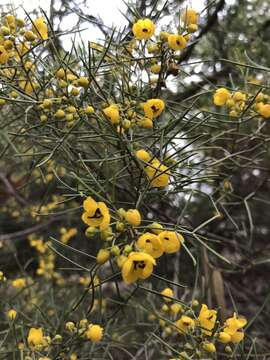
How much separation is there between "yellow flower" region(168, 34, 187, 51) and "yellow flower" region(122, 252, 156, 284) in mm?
629

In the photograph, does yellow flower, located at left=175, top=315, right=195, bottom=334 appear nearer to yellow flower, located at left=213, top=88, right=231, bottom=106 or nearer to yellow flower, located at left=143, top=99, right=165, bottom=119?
yellow flower, located at left=143, top=99, right=165, bottom=119

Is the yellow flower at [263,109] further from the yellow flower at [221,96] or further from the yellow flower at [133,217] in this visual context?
the yellow flower at [133,217]

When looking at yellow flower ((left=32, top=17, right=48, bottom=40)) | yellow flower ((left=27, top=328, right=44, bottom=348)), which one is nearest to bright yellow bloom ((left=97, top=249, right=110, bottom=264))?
yellow flower ((left=27, top=328, right=44, bottom=348))

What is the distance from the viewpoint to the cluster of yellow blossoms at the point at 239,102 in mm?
1572

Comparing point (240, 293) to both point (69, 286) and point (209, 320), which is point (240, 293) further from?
point (209, 320)

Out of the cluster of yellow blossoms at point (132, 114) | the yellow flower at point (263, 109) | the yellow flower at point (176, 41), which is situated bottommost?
the yellow flower at point (263, 109)

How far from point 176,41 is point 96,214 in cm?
56

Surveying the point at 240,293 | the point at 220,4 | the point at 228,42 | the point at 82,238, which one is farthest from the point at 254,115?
the point at 82,238

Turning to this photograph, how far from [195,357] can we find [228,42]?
2.07m

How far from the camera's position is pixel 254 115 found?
1.65 metres

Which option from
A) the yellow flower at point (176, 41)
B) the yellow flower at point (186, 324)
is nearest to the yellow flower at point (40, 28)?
the yellow flower at point (176, 41)

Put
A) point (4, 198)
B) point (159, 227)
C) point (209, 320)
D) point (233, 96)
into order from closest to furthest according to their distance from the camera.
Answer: point (159, 227)
point (209, 320)
point (233, 96)
point (4, 198)

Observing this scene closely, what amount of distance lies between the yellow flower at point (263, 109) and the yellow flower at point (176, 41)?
0.36m

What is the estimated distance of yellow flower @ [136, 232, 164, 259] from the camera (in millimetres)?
1030
